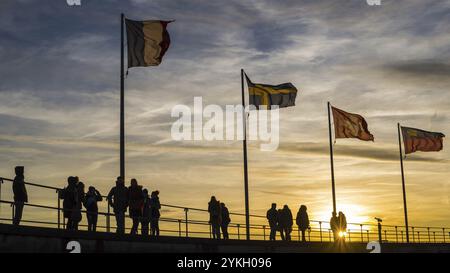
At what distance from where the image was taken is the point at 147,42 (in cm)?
3259

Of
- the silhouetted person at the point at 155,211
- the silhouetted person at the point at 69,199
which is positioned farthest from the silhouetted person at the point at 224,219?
the silhouetted person at the point at 69,199

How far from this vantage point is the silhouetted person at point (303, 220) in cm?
4191

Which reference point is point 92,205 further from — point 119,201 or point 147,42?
point 147,42

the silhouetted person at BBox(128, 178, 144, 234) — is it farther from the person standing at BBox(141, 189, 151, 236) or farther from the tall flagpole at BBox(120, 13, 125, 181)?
the tall flagpole at BBox(120, 13, 125, 181)

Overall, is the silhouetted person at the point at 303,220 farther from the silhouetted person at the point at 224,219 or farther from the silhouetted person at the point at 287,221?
the silhouetted person at the point at 224,219

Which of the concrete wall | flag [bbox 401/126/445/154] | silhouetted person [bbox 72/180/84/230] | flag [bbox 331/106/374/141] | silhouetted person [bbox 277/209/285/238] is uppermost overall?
flag [bbox 401/126/445/154]

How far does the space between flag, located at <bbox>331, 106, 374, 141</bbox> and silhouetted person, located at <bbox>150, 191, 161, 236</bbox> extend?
750 inches

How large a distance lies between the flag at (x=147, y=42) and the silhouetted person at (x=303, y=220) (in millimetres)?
13232

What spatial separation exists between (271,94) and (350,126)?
753 centimetres

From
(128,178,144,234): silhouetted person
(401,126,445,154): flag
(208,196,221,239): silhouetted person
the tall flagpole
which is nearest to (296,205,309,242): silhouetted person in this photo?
(208,196,221,239): silhouetted person

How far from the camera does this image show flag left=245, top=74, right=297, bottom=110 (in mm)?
41781

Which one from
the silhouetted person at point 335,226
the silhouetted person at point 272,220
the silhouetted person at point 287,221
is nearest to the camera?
the silhouetted person at point 272,220
